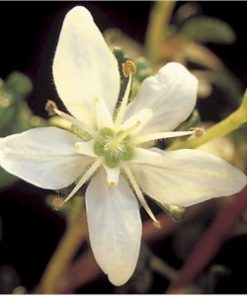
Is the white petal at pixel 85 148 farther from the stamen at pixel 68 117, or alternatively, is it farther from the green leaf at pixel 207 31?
the green leaf at pixel 207 31

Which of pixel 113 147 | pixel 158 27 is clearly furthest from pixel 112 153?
pixel 158 27

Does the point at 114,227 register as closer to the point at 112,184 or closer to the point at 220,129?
the point at 112,184

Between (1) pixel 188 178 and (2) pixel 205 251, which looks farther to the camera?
(2) pixel 205 251

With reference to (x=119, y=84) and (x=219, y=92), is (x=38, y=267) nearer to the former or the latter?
(x=219, y=92)

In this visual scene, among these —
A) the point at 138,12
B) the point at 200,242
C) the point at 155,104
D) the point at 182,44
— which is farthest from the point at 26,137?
the point at 138,12

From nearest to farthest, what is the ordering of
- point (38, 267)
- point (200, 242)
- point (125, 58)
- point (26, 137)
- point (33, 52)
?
point (26, 137) < point (125, 58) < point (200, 242) < point (38, 267) < point (33, 52)

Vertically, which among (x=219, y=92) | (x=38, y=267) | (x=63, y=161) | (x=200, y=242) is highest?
(x=63, y=161)
